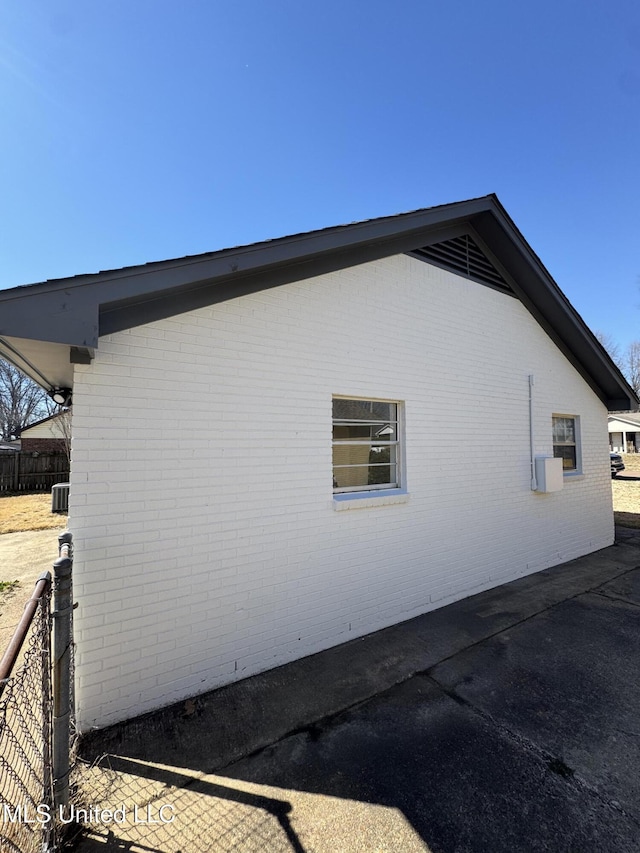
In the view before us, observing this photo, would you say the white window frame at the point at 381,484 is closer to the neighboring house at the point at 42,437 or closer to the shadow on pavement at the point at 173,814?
the shadow on pavement at the point at 173,814

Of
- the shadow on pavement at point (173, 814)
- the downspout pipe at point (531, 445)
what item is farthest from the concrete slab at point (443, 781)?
the downspout pipe at point (531, 445)

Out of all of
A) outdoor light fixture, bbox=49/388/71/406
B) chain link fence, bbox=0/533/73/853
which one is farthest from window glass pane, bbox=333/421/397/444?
outdoor light fixture, bbox=49/388/71/406

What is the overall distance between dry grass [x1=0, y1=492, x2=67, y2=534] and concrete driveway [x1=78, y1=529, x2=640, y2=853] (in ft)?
29.1

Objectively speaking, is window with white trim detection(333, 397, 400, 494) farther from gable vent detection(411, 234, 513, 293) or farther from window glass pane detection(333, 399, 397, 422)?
gable vent detection(411, 234, 513, 293)

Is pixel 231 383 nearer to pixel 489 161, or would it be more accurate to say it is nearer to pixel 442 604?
pixel 442 604

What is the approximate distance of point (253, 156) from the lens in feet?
17.0

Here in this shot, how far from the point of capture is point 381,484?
14.5 feet

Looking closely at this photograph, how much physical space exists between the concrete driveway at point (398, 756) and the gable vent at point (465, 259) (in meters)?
4.83

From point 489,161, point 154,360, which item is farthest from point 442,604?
point 489,161

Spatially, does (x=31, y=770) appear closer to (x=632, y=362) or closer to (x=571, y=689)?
(x=571, y=689)

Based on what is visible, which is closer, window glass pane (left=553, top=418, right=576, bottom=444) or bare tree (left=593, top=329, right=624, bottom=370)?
window glass pane (left=553, top=418, right=576, bottom=444)

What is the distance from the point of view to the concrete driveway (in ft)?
6.15

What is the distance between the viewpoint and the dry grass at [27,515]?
9.27m

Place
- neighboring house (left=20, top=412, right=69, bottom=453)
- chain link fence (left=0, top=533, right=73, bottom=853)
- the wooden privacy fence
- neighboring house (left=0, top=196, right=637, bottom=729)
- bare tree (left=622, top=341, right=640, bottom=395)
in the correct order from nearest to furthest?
chain link fence (left=0, top=533, right=73, bottom=853) < neighboring house (left=0, top=196, right=637, bottom=729) < the wooden privacy fence < neighboring house (left=20, top=412, right=69, bottom=453) < bare tree (left=622, top=341, right=640, bottom=395)
